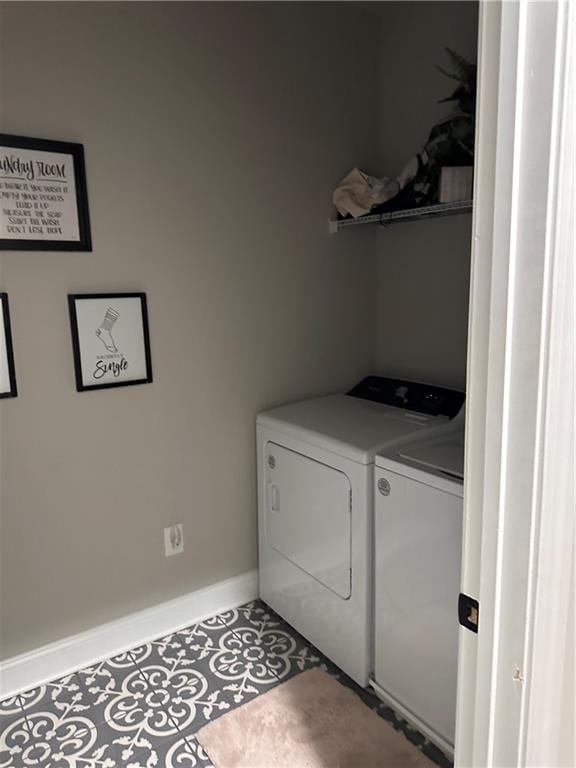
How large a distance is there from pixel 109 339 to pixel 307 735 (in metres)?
1.46

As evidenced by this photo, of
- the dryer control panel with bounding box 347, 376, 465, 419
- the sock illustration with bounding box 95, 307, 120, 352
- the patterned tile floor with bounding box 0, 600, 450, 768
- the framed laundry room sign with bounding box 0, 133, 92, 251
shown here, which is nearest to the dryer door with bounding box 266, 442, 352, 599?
the patterned tile floor with bounding box 0, 600, 450, 768

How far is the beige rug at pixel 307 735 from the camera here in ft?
5.42

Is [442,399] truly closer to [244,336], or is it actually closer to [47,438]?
[244,336]

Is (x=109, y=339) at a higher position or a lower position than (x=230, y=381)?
higher

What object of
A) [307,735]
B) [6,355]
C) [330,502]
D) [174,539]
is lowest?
[307,735]

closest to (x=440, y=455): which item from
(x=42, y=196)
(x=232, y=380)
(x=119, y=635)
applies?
(x=232, y=380)

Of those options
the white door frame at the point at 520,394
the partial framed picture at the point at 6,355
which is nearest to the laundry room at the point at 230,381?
the partial framed picture at the point at 6,355

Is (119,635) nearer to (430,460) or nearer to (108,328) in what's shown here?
(108,328)

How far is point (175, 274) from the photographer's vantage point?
209cm

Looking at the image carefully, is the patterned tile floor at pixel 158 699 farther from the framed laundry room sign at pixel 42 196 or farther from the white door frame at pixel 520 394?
the framed laundry room sign at pixel 42 196

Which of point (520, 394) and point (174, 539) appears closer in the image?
point (520, 394)

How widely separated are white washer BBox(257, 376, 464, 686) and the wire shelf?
0.69m

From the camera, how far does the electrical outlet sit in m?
2.23

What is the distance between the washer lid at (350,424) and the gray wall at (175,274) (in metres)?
0.16
